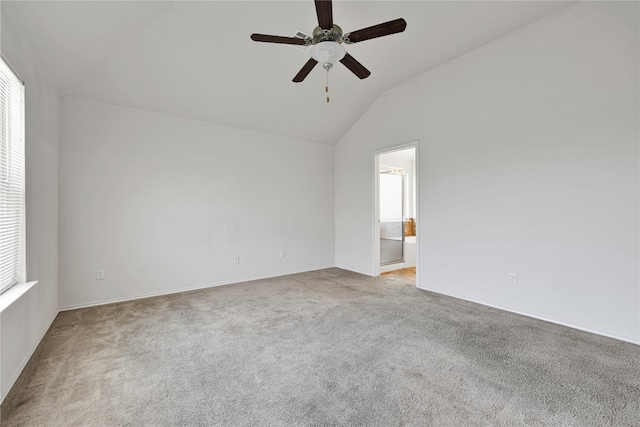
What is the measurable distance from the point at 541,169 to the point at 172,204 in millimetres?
4533

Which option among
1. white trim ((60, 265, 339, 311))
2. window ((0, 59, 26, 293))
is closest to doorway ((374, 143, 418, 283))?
white trim ((60, 265, 339, 311))

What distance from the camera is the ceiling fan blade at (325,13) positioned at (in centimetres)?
178

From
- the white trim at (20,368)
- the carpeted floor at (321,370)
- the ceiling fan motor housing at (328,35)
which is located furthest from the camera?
the ceiling fan motor housing at (328,35)

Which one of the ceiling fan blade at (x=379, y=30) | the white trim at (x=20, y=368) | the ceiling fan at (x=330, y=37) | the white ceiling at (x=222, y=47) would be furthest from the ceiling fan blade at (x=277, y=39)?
the white trim at (x=20, y=368)

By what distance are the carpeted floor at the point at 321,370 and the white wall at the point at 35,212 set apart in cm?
18

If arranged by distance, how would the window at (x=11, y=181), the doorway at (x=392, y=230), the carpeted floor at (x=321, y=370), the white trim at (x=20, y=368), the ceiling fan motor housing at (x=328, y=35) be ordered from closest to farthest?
the carpeted floor at (x=321, y=370) < the white trim at (x=20, y=368) < the window at (x=11, y=181) < the ceiling fan motor housing at (x=328, y=35) < the doorway at (x=392, y=230)

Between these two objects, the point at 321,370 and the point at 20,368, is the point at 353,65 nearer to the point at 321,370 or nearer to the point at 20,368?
the point at 321,370

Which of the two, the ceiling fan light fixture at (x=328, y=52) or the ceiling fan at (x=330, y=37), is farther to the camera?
the ceiling fan light fixture at (x=328, y=52)

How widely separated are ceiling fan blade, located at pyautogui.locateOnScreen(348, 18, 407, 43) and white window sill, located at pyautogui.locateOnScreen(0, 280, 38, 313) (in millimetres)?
2947

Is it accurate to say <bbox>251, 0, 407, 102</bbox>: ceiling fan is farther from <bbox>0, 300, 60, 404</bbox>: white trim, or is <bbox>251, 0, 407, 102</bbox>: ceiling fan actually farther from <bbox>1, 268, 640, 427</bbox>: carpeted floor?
<bbox>0, 300, 60, 404</bbox>: white trim

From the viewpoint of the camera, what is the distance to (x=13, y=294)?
1.97m

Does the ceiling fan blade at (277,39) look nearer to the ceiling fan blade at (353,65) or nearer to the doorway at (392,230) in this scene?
the ceiling fan blade at (353,65)

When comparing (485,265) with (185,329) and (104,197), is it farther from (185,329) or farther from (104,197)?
(104,197)

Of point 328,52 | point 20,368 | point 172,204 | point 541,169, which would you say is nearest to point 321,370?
point 20,368
